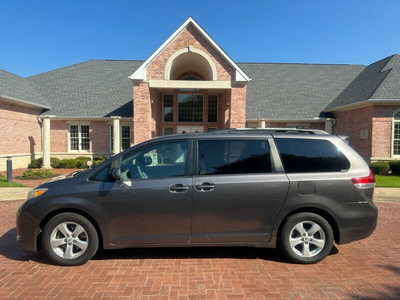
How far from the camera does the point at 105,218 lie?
3848mm

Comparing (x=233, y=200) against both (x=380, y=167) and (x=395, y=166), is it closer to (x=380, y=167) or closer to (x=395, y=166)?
(x=380, y=167)

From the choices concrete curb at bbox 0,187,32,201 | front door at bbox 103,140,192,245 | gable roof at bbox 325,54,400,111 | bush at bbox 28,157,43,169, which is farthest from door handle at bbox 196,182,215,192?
bush at bbox 28,157,43,169

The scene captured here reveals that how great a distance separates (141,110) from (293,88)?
13262 mm

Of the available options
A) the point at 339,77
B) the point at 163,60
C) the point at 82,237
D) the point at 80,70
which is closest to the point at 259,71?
the point at 339,77

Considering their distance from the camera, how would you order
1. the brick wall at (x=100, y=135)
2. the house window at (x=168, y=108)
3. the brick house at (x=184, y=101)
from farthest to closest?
the house window at (x=168, y=108) → the brick wall at (x=100, y=135) → the brick house at (x=184, y=101)

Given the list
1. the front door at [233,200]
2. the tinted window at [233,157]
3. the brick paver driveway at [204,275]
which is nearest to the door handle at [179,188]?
the front door at [233,200]

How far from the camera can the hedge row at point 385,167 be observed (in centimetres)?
1378

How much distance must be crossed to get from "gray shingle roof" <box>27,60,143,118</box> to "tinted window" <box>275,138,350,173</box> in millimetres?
15904

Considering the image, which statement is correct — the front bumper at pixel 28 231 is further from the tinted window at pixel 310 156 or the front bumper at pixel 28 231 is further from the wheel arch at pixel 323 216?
the tinted window at pixel 310 156

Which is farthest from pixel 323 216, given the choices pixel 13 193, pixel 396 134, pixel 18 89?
pixel 18 89

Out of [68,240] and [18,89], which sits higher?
[18,89]

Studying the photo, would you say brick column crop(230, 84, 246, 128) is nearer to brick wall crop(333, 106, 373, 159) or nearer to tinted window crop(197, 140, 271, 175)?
brick wall crop(333, 106, 373, 159)

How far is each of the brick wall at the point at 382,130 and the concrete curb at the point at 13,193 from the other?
1692 centimetres

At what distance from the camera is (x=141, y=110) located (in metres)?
14.9
